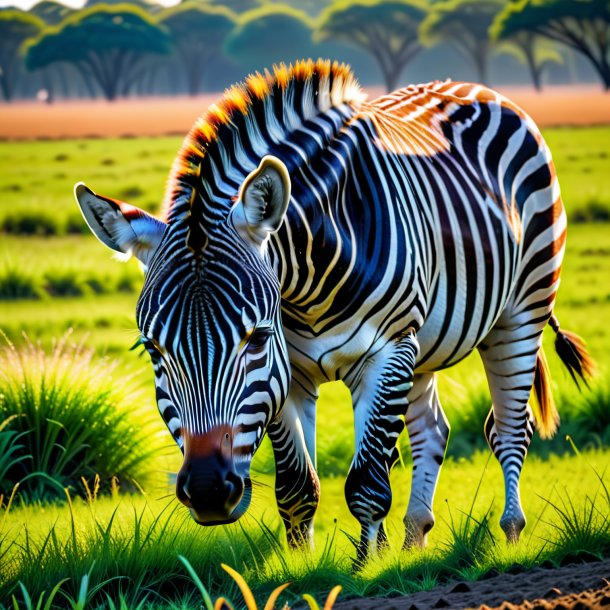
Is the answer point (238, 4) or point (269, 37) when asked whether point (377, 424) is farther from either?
point (238, 4)

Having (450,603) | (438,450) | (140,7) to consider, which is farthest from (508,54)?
(450,603)

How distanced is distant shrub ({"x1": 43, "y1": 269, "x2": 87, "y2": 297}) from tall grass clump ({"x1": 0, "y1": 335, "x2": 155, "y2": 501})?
24.1 feet

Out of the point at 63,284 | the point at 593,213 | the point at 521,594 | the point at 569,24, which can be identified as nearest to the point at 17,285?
the point at 63,284

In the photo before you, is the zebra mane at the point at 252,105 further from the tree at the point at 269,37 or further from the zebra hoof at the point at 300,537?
the tree at the point at 269,37

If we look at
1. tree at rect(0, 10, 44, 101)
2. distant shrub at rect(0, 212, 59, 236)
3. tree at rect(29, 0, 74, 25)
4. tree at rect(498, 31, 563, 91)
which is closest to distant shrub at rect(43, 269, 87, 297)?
distant shrub at rect(0, 212, 59, 236)

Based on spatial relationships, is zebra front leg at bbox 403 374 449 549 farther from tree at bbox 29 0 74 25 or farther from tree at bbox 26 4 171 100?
tree at bbox 29 0 74 25

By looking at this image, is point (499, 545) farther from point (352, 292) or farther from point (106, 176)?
point (106, 176)

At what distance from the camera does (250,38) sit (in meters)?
22.4

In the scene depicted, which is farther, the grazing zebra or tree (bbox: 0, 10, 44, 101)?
tree (bbox: 0, 10, 44, 101)

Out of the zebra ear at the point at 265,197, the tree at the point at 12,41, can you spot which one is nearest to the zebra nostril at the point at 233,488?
the zebra ear at the point at 265,197

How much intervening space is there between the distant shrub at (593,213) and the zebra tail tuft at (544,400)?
11658mm

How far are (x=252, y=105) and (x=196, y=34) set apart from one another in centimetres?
1882

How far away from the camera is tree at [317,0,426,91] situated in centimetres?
2308

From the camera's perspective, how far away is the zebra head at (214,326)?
3.42 metres
